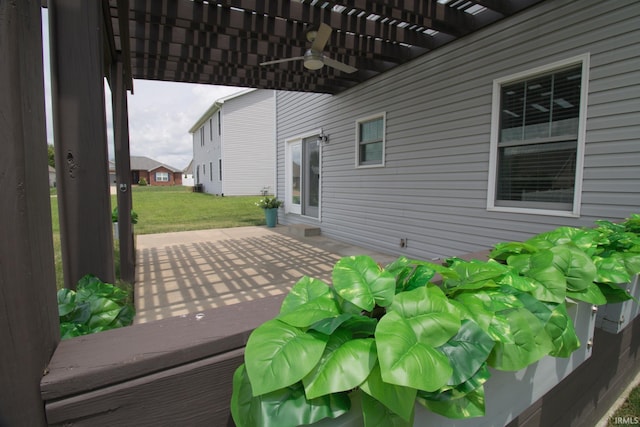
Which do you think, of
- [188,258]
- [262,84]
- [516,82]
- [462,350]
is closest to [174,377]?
[462,350]

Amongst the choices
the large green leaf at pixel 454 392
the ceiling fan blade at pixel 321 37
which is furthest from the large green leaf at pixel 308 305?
the ceiling fan blade at pixel 321 37

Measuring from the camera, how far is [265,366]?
0.51 m

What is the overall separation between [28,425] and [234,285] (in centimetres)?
347

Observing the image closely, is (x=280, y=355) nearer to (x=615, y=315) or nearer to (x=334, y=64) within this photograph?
(x=615, y=315)

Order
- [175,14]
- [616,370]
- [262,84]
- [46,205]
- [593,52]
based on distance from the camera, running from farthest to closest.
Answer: [262,84] → [175,14] → [593,52] → [616,370] → [46,205]

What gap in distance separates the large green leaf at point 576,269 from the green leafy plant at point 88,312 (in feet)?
4.61

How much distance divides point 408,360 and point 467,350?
17cm

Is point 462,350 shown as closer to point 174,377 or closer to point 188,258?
point 174,377

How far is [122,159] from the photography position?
337 centimetres

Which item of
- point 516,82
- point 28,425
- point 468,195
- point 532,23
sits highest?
point 532,23

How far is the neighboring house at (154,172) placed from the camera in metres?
47.5

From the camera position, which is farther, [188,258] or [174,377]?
[188,258]

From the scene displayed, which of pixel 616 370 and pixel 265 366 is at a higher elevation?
pixel 265 366

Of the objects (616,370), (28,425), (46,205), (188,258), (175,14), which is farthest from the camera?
(188,258)
